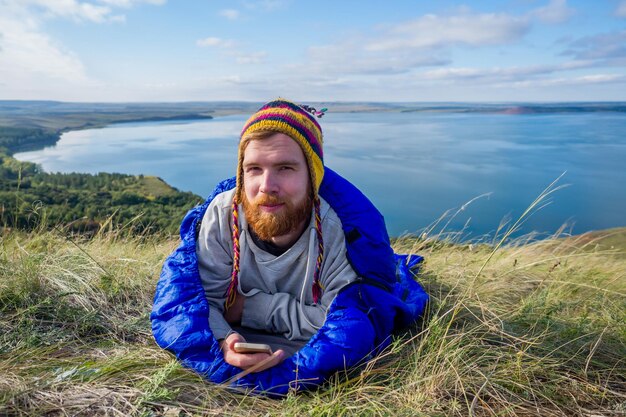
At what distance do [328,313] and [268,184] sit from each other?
2.51ft

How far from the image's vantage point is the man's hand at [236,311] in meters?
2.38

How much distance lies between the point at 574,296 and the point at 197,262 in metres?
2.84

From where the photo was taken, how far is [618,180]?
40812 millimetres

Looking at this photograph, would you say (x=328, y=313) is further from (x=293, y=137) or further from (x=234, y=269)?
(x=293, y=137)

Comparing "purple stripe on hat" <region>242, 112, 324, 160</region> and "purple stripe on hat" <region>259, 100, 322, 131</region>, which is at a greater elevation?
"purple stripe on hat" <region>259, 100, 322, 131</region>

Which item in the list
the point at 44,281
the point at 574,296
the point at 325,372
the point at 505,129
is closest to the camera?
the point at 325,372

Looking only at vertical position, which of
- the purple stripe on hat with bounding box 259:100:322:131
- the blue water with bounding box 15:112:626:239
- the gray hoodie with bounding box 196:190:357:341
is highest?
the purple stripe on hat with bounding box 259:100:322:131

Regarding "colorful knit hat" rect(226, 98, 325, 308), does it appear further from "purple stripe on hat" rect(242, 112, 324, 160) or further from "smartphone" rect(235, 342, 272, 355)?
"smartphone" rect(235, 342, 272, 355)

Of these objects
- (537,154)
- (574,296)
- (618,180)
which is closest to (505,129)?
(537,154)

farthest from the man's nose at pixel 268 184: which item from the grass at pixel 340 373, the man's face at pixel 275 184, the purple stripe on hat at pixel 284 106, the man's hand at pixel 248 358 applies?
the grass at pixel 340 373

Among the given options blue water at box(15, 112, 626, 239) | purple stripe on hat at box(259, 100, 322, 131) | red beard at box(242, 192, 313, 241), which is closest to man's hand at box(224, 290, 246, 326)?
red beard at box(242, 192, 313, 241)

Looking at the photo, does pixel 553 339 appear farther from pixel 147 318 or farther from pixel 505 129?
pixel 505 129

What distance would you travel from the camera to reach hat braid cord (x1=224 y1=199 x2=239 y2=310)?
7.55 ft

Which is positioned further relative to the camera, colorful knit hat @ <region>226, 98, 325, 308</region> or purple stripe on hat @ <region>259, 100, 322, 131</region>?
purple stripe on hat @ <region>259, 100, 322, 131</region>
